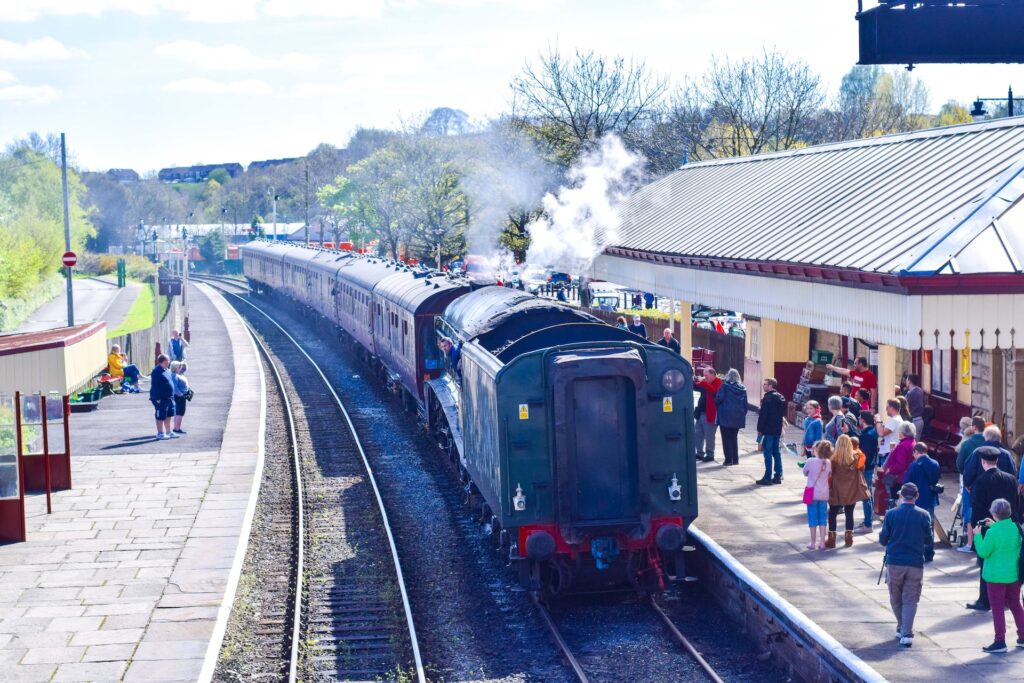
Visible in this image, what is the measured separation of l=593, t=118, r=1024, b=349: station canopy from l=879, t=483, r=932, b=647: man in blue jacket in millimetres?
4390

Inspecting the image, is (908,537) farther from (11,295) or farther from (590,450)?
(11,295)

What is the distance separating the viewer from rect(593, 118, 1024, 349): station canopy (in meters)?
14.2

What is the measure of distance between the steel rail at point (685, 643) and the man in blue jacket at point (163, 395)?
11899mm

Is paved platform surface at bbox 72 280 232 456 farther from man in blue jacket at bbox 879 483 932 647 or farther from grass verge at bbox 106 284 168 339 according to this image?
man in blue jacket at bbox 879 483 932 647

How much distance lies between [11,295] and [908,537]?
4443 cm

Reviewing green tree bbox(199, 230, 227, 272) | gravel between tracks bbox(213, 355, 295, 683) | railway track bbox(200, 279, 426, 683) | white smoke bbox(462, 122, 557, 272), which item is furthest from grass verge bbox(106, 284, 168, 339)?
green tree bbox(199, 230, 227, 272)

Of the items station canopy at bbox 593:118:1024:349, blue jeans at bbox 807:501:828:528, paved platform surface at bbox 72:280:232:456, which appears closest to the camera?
blue jeans at bbox 807:501:828:528

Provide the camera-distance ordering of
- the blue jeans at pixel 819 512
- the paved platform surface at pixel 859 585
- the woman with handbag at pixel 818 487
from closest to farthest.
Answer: the paved platform surface at pixel 859 585 < the woman with handbag at pixel 818 487 < the blue jeans at pixel 819 512

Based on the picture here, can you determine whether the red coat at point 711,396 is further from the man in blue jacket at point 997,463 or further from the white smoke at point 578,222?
the white smoke at point 578,222

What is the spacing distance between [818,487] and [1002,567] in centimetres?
306

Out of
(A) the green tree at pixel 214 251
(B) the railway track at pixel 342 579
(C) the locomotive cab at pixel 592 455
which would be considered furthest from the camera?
(A) the green tree at pixel 214 251

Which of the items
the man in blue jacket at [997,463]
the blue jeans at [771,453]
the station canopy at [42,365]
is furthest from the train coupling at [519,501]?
the station canopy at [42,365]

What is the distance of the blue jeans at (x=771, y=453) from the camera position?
16750mm

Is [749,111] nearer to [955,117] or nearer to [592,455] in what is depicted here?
[955,117]
